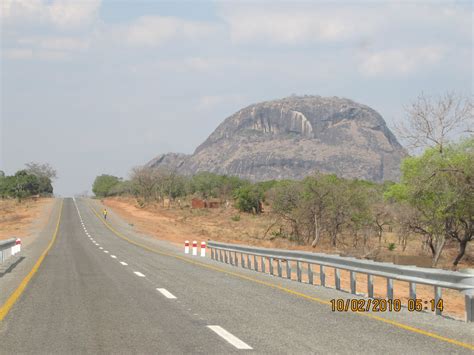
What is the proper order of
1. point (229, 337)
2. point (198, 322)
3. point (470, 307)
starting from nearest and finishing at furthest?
point (229, 337), point (198, 322), point (470, 307)

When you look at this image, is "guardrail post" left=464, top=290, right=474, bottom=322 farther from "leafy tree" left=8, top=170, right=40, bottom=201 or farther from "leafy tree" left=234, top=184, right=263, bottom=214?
"leafy tree" left=8, top=170, right=40, bottom=201

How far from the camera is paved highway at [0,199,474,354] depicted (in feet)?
26.7

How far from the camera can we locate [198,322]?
9.93 m

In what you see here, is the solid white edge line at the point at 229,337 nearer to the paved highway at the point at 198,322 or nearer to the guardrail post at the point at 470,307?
the paved highway at the point at 198,322

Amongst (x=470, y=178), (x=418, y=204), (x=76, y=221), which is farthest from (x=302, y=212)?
(x=76, y=221)

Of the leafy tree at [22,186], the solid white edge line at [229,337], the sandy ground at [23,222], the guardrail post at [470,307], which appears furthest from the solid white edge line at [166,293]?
the leafy tree at [22,186]

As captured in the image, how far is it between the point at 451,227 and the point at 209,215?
5772 centimetres
